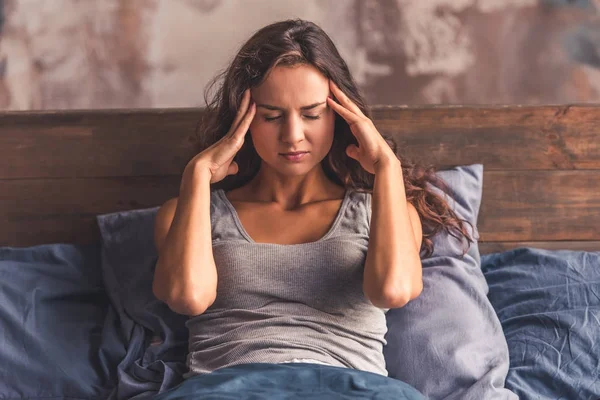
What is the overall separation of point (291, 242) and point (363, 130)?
0.29 metres

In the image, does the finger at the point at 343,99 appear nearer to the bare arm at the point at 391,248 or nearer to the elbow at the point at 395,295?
the bare arm at the point at 391,248

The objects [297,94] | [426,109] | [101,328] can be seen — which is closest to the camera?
[297,94]

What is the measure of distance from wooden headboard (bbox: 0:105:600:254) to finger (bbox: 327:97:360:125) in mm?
440

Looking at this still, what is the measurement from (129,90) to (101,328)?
658mm

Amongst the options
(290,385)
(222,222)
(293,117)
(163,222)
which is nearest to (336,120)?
(293,117)

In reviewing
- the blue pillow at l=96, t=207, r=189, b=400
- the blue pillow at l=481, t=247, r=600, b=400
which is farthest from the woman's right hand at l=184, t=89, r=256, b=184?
the blue pillow at l=481, t=247, r=600, b=400

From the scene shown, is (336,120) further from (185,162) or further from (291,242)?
(185,162)

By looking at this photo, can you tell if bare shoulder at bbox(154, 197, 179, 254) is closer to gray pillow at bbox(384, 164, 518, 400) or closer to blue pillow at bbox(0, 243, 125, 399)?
blue pillow at bbox(0, 243, 125, 399)

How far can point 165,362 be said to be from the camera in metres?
1.74

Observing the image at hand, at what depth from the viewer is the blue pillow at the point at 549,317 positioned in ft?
5.41

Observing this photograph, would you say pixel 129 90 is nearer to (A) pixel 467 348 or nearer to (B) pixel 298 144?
(B) pixel 298 144

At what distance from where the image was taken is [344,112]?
163 cm

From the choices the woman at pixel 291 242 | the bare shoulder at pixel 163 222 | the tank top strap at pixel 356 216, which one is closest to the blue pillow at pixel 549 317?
the woman at pixel 291 242

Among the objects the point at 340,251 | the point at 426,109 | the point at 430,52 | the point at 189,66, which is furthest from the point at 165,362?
the point at 430,52
